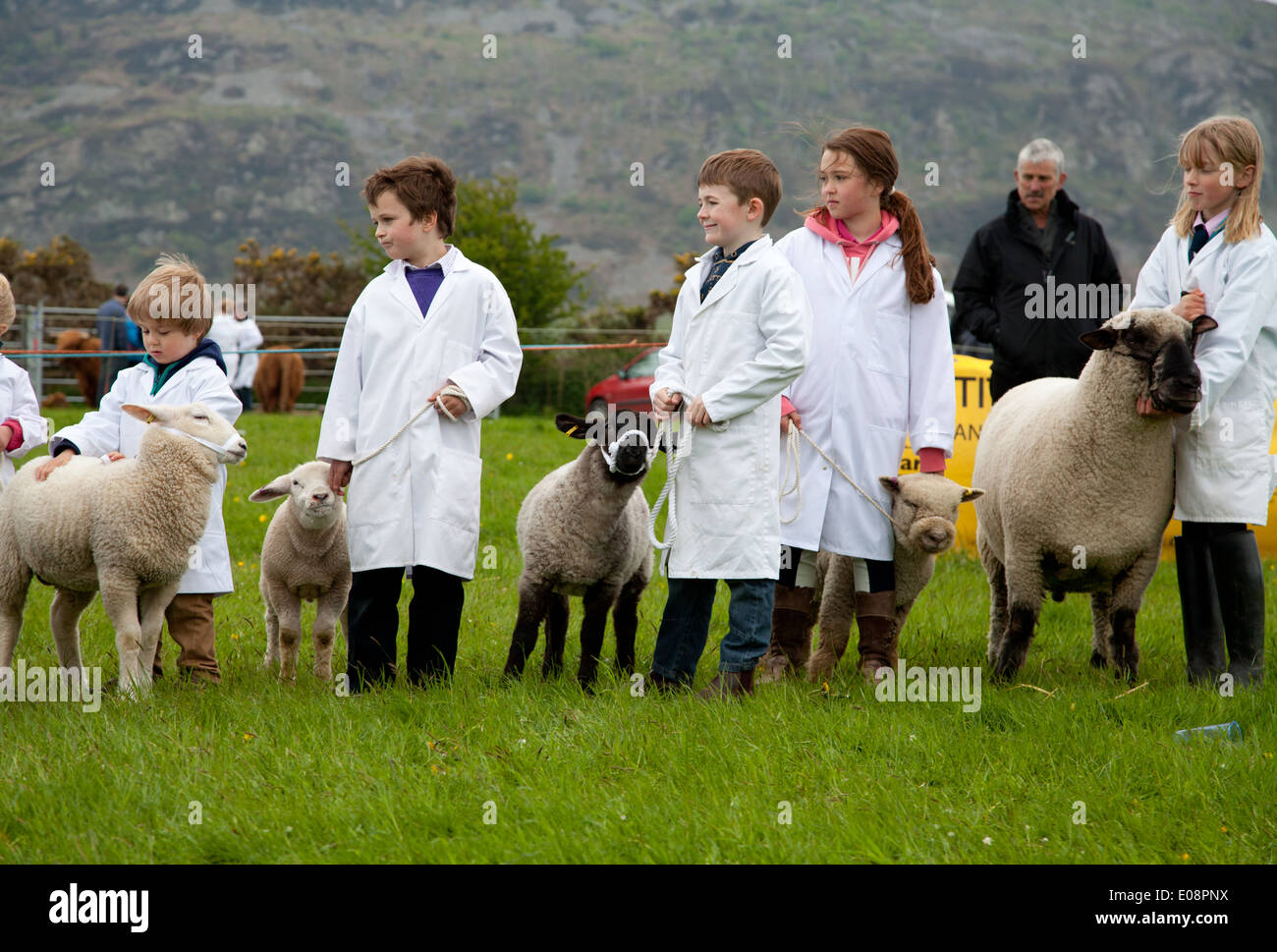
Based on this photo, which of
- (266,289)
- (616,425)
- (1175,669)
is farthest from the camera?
(266,289)

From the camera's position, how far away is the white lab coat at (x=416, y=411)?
4977mm

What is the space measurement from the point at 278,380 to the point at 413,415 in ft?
63.5

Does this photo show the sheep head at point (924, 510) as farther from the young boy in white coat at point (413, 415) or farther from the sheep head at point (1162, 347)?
the young boy in white coat at point (413, 415)

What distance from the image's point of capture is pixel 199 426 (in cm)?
498

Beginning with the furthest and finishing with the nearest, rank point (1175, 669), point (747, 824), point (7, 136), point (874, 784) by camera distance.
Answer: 1. point (7, 136)
2. point (1175, 669)
3. point (874, 784)
4. point (747, 824)

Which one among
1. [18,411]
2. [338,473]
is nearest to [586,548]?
[338,473]

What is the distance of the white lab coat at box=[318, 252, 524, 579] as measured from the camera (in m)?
4.98

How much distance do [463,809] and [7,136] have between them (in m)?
110

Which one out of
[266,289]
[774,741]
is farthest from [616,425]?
[266,289]

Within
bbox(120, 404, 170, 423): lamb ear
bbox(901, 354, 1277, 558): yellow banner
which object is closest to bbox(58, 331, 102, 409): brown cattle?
bbox(901, 354, 1277, 558): yellow banner

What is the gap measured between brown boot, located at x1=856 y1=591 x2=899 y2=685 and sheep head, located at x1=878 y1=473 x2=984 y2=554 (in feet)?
0.88

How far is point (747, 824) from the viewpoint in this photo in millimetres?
3619

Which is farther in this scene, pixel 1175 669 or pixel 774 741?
pixel 1175 669

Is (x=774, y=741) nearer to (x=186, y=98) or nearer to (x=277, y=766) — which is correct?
(x=277, y=766)
